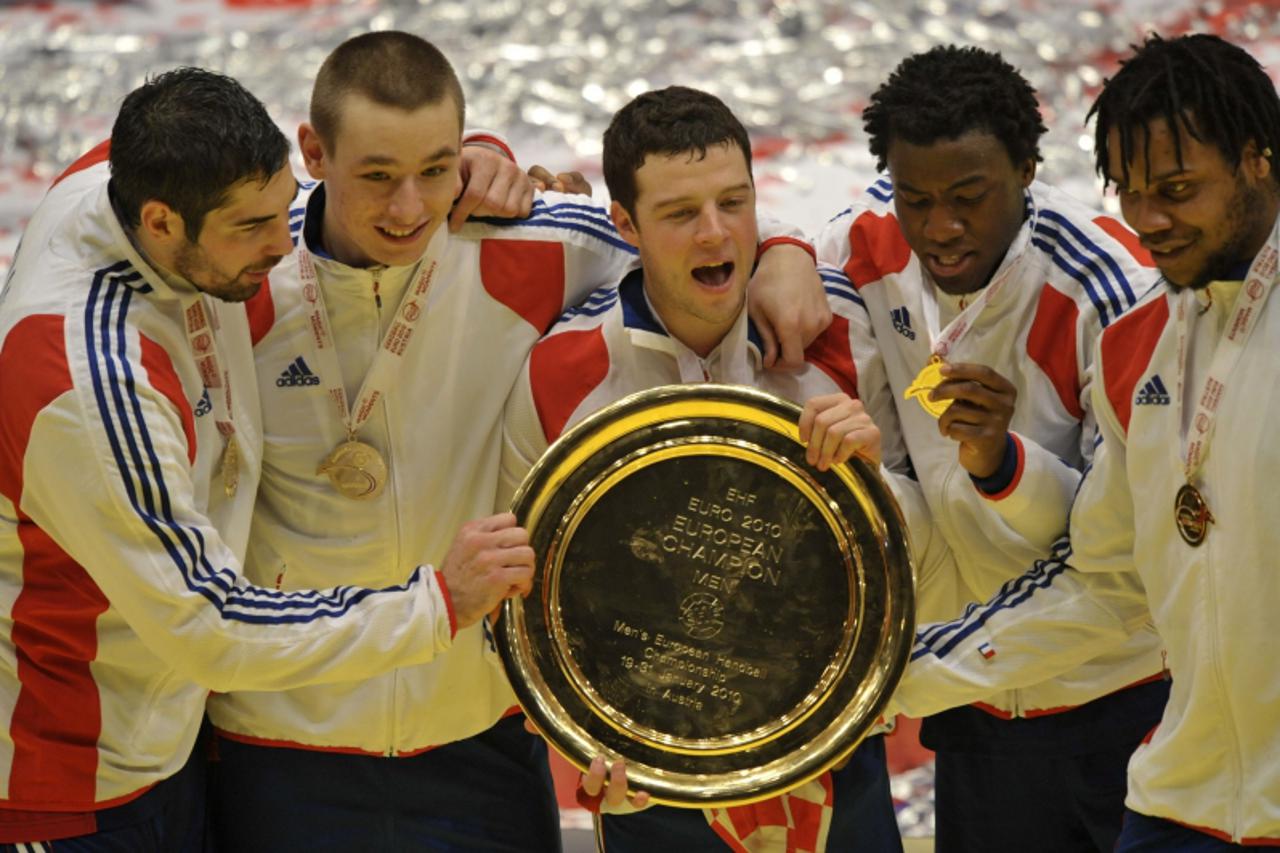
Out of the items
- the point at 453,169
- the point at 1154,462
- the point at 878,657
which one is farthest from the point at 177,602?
the point at 1154,462

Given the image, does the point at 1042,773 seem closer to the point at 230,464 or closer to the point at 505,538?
the point at 505,538

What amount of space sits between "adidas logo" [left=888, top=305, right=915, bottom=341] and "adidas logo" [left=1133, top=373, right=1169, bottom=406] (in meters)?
0.58

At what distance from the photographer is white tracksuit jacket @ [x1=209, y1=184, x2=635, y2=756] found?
303 cm

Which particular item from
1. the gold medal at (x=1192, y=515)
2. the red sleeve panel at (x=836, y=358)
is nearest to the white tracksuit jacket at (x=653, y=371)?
the red sleeve panel at (x=836, y=358)

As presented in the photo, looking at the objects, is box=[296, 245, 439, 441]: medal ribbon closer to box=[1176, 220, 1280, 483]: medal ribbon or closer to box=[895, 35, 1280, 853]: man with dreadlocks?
box=[895, 35, 1280, 853]: man with dreadlocks

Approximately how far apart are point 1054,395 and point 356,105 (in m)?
1.25

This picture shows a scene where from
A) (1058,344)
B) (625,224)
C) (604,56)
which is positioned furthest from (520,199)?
(604,56)

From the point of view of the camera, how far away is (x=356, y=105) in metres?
2.89

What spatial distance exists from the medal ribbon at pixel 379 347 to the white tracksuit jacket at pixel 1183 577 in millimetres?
1122

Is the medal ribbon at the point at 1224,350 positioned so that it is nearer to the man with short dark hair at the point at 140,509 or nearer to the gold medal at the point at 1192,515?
the gold medal at the point at 1192,515

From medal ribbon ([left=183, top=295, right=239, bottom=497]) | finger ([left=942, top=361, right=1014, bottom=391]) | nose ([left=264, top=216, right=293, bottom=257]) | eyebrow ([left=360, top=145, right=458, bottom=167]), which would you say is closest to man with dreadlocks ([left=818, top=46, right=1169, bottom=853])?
finger ([left=942, top=361, right=1014, bottom=391])

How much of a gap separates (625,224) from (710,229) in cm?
20

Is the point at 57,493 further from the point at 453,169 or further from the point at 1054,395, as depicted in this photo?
the point at 1054,395

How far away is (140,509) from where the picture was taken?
2.52 m
